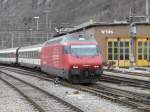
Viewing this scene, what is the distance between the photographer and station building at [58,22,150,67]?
63.4 metres

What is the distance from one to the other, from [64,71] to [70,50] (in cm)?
135

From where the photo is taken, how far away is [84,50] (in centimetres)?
2894

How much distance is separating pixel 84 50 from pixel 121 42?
117 ft

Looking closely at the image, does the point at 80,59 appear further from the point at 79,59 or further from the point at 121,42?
the point at 121,42

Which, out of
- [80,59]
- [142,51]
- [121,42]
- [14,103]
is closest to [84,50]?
[80,59]

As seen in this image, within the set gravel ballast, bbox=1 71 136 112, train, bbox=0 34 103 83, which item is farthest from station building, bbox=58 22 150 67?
gravel ballast, bbox=1 71 136 112

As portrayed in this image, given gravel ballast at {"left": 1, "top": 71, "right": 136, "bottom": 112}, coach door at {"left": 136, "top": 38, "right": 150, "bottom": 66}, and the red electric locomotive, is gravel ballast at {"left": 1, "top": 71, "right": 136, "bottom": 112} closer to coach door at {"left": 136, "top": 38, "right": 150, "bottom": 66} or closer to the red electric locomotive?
the red electric locomotive

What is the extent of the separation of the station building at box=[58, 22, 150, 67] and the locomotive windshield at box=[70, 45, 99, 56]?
34.2 metres

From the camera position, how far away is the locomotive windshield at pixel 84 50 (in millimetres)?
28734

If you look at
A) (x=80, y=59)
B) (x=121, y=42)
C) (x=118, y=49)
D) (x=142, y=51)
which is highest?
(x=121, y=42)

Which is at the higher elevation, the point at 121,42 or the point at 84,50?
the point at 121,42

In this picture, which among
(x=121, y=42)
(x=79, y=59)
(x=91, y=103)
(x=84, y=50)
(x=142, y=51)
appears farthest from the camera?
(x=121, y=42)

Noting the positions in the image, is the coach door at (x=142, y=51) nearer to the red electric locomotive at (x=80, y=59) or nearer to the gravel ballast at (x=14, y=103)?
the red electric locomotive at (x=80, y=59)

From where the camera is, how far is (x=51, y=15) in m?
133
